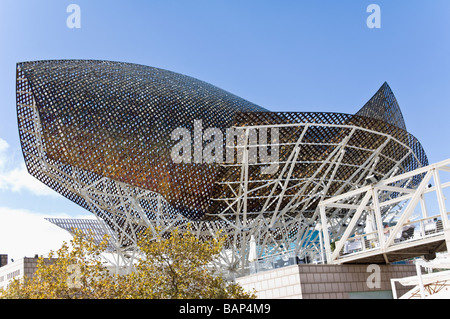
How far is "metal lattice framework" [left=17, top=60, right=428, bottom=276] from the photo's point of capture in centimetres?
2412

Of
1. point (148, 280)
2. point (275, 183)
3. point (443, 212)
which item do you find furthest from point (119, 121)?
point (443, 212)

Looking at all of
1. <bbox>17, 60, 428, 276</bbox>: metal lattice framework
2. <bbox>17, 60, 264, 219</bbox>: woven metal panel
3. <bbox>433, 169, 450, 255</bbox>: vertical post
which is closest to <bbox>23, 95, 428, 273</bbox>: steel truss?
<bbox>17, 60, 428, 276</bbox>: metal lattice framework

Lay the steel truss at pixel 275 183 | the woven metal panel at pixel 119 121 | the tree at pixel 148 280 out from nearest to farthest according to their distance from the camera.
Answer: the tree at pixel 148 280, the woven metal panel at pixel 119 121, the steel truss at pixel 275 183

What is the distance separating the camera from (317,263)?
55.1ft

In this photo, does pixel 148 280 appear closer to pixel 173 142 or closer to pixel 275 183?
pixel 275 183

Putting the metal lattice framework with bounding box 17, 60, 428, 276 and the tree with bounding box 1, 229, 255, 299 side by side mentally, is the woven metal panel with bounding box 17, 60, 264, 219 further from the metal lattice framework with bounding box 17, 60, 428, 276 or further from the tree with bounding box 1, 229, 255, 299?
the tree with bounding box 1, 229, 255, 299

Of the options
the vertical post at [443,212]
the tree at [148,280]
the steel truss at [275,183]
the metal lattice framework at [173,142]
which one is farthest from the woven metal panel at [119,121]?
the vertical post at [443,212]

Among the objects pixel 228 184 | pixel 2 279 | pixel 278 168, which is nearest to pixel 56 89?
pixel 228 184

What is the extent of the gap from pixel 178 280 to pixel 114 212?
1793 cm

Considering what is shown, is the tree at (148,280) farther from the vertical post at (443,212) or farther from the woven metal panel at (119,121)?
the woven metal panel at (119,121)

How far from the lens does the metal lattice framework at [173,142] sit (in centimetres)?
2412

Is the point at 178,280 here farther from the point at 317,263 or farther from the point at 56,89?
the point at 56,89
